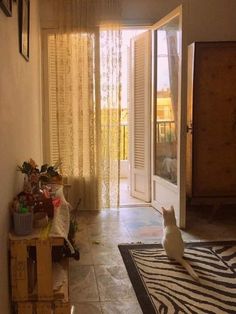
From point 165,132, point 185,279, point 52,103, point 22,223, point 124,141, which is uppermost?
point 52,103

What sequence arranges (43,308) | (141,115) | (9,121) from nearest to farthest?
(43,308), (9,121), (141,115)

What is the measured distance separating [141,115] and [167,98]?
A: 662 millimetres

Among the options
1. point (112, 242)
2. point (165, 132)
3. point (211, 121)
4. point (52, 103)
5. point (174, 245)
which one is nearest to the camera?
point (174, 245)

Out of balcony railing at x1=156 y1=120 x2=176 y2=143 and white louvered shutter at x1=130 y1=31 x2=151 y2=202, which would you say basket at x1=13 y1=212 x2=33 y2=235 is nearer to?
balcony railing at x1=156 y1=120 x2=176 y2=143

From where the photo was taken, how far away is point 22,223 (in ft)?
6.04

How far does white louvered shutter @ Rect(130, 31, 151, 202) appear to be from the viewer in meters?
4.33

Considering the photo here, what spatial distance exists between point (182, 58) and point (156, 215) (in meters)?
1.75

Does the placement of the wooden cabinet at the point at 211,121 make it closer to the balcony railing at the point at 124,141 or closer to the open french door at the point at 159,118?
the open french door at the point at 159,118

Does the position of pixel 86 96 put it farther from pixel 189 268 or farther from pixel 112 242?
pixel 189 268

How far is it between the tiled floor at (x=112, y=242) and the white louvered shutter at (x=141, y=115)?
Result: 449 mm

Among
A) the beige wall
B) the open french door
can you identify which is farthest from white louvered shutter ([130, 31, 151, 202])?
the beige wall

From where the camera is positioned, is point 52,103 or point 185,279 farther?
point 52,103

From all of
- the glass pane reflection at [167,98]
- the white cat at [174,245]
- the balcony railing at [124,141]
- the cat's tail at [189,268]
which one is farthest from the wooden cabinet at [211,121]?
the balcony railing at [124,141]

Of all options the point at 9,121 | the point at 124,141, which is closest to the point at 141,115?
the point at 124,141
